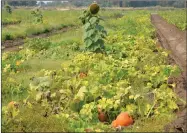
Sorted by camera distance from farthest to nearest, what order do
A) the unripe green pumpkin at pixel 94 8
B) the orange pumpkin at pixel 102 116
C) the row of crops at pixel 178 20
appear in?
the row of crops at pixel 178 20 < the unripe green pumpkin at pixel 94 8 < the orange pumpkin at pixel 102 116

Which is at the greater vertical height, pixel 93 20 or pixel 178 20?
pixel 93 20

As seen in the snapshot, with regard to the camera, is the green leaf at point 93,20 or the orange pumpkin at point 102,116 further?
the green leaf at point 93,20

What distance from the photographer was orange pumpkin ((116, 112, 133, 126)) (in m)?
6.25

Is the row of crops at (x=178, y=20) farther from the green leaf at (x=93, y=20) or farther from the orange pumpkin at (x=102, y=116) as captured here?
the orange pumpkin at (x=102, y=116)

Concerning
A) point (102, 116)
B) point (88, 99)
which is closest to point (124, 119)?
point (102, 116)

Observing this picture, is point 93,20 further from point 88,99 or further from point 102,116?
point 102,116

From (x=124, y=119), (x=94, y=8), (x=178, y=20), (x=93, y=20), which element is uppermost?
(x=94, y=8)

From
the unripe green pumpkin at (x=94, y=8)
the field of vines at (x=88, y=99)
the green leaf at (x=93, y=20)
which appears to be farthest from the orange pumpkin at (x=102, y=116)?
the unripe green pumpkin at (x=94, y=8)

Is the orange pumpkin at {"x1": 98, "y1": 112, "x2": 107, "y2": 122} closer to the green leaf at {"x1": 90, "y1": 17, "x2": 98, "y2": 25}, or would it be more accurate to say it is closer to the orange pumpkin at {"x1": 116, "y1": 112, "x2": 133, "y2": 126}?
the orange pumpkin at {"x1": 116, "y1": 112, "x2": 133, "y2": 126}

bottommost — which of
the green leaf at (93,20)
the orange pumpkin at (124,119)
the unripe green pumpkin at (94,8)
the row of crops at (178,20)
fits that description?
the row of crops at (178,20)

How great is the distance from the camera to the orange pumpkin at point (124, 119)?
625 cm

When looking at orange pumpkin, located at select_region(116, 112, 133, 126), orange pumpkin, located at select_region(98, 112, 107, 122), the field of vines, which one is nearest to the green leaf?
the field of vines

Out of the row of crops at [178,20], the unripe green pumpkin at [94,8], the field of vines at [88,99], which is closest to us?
the field of vines at [88,99]

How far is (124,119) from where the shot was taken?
6316 millimetres
